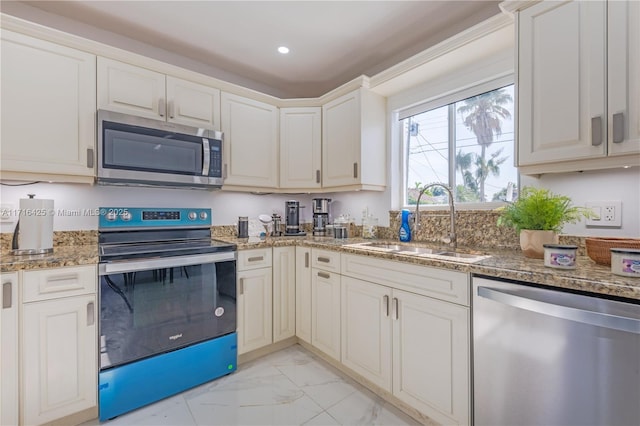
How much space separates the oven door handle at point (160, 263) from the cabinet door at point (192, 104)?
102 cm

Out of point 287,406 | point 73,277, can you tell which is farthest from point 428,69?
point 73,277

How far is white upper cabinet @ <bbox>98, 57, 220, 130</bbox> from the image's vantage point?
73.5 inches

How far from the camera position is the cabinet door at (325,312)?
79.7 inches

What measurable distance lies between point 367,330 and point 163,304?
49.5 inches

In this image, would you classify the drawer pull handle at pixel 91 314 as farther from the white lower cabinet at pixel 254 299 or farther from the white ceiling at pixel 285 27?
the white ceiling at pixel 285 27

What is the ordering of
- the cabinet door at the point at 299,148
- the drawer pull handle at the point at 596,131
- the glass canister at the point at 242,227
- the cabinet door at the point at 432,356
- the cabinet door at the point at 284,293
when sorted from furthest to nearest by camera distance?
1. the cabinet door at the point at 299,148
2. the glass canister at the point at 242,227
3. the cabinet door at the point at 284,293
4. the cabinet door at the point at 432,356
5. the drawer pull handle at the point at 596,131

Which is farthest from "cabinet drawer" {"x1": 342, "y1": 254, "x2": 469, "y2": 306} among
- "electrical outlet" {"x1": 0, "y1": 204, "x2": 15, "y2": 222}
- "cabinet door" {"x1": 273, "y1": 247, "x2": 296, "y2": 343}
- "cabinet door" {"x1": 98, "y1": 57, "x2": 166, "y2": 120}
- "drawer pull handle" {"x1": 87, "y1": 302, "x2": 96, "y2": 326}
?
"electrical outlet" {"x1": 0, "y1": 204, "x2": 15, "y2": 222}

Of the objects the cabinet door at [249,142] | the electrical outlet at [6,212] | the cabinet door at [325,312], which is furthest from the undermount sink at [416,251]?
the electrical outlet at [6,212]

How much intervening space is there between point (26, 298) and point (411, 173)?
2.58 meters

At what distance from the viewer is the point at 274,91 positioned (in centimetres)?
306

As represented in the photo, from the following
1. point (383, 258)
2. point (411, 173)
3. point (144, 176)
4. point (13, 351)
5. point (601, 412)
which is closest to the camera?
point (601, 412)

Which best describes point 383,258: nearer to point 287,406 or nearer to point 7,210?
point 287,406

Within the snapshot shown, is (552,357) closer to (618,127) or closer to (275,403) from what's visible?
(618,127)

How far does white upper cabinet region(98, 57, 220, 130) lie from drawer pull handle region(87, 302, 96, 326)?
47.8 inches
